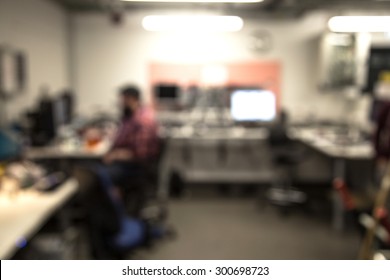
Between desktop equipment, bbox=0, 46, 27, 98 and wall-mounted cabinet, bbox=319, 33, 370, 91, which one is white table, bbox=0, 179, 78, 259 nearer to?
desktop equipment, bbox=0, 46, 27, 98

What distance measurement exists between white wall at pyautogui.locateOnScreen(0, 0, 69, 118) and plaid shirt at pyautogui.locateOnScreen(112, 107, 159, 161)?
97 centimetres

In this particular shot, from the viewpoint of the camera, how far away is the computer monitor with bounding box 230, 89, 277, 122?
5000 millimetres

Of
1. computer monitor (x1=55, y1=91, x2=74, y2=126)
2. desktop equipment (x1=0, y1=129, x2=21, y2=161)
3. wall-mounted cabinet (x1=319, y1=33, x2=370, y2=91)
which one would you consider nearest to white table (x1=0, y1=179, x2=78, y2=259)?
desktop equipment (x1=0, y1=129, x2=21, y2=161)

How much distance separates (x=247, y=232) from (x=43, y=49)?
2.56m

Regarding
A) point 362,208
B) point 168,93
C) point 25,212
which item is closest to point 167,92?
point 168,93

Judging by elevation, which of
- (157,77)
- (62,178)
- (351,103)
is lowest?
(62,178)

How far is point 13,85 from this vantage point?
345 centimetres

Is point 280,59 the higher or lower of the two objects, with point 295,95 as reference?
higher

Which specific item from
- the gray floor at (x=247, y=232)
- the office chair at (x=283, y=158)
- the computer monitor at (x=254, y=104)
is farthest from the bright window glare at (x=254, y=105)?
the gray floor at (x=247, y=232)

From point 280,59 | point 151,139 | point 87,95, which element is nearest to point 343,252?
point 151,139

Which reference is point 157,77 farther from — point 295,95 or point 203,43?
point 295,95

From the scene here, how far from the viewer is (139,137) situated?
371 cm

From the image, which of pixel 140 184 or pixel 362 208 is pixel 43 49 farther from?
pixel 362 208

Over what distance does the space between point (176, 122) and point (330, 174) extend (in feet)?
7.19
